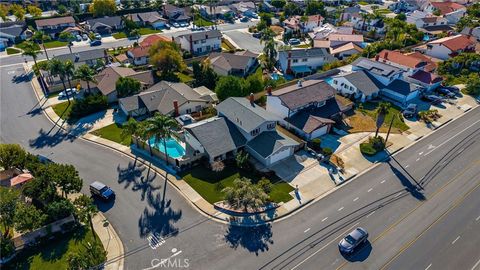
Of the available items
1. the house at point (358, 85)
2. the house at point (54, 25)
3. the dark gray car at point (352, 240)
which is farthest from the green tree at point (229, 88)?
the house at point (54, 25)

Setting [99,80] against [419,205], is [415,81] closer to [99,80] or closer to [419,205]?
[419,205]

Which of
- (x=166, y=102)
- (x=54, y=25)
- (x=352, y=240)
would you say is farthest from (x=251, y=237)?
(x=54, y=25)

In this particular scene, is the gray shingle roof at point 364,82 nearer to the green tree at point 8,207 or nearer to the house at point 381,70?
the house at point 381,70

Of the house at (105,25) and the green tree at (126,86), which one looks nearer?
the green tree at (126,86)

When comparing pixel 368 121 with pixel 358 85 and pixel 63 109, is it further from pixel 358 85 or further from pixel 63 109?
pixel 63 109

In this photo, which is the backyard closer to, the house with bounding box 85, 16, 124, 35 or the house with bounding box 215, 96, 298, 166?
the house with bounding box 215, 96, 298, 166

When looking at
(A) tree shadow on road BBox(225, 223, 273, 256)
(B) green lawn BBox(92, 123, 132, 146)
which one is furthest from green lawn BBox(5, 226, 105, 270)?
(B) green lawn BBox(92, 123, 132, 146)
